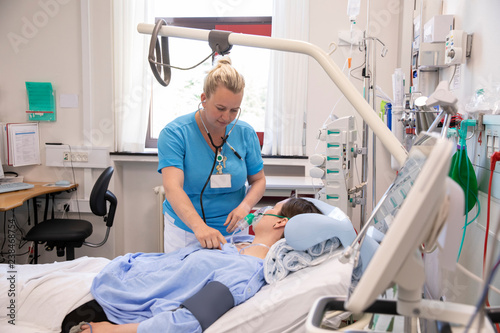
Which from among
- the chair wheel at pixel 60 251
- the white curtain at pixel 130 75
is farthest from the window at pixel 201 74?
the chair wheel at pixel 60 251

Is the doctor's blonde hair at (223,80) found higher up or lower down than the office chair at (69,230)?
higher up

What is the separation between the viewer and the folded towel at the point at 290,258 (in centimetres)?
162

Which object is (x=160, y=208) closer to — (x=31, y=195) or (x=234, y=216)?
(x=31, y=195)

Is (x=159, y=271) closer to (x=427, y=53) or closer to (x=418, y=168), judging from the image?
(x=418, y=168)

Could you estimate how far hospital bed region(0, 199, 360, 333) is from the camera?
4.77 ft

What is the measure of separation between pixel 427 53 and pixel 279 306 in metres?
1.74

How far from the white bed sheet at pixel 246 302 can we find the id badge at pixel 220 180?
554 millimetres

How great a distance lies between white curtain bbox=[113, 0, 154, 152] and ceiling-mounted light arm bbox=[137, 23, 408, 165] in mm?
2332

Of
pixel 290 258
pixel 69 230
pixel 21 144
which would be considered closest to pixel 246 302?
pixel 290 258

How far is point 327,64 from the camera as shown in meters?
1.29

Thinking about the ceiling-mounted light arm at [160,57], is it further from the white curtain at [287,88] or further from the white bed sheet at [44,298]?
the white curtain at [287,88]

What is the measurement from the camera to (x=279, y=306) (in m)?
1.46

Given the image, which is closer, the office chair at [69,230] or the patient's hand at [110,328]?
the patient's hand at [110,328]

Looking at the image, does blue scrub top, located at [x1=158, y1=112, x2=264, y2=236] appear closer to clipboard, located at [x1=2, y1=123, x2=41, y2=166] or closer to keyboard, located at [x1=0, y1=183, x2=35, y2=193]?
keyboard, located at [x1=0, y1=183, x2=35, y2=193]
